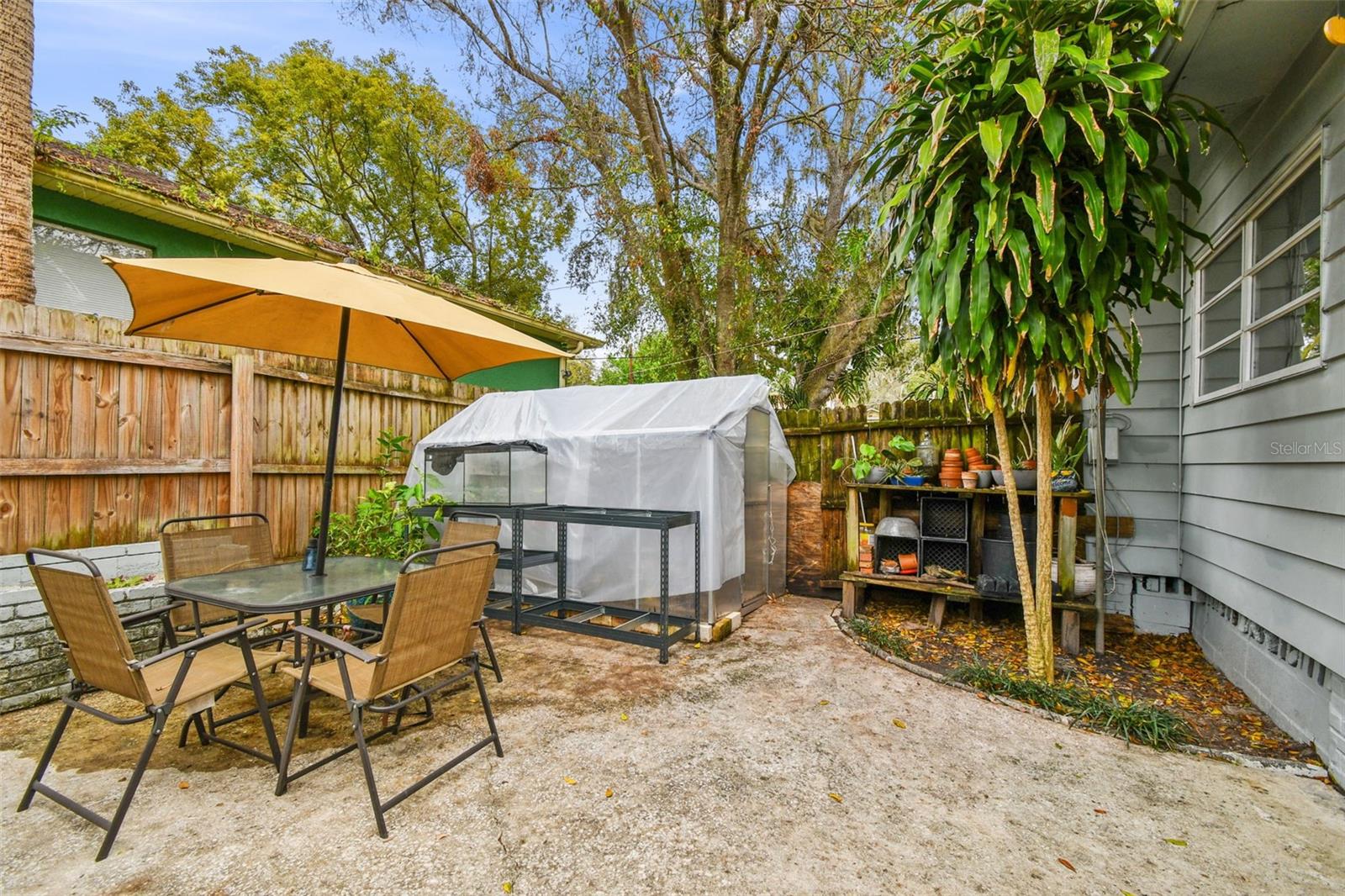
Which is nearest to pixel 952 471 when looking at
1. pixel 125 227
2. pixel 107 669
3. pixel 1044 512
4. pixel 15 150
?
pixel 1044 512

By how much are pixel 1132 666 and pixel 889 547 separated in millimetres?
1762

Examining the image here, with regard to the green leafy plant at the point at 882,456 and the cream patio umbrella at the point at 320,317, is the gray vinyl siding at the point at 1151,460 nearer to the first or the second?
the green leafy plant at the point at 882,456

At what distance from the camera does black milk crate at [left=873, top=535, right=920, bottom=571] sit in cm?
497

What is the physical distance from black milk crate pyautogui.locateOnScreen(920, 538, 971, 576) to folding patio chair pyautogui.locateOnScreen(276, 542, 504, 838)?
3663 millimetres

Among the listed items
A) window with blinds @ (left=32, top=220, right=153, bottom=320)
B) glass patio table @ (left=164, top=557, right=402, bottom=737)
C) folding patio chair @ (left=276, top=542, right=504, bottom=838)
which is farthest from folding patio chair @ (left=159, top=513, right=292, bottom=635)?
window with blinds @ (left=32, top=220, right=153, bottom=320)

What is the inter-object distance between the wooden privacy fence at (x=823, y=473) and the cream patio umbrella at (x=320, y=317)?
3394 millimetres

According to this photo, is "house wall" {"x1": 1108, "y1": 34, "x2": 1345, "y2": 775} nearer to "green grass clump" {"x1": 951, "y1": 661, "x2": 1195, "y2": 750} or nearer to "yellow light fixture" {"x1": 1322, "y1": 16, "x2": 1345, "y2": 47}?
"yellow light fixture" {"x1": 1322, "y1": 16, "x2": 1345, "y2": 47}

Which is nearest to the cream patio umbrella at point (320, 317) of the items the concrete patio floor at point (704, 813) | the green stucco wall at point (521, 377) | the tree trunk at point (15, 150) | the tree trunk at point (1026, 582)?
the tree trunk at point (15, 150)

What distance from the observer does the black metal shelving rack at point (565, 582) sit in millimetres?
4086

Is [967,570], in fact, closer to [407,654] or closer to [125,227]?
[407,654]

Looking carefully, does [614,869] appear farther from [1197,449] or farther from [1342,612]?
[1197,449]

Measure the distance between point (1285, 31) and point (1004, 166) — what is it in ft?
4.24

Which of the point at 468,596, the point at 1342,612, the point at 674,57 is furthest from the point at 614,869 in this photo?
the point at 674,57

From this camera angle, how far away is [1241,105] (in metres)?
3.40
